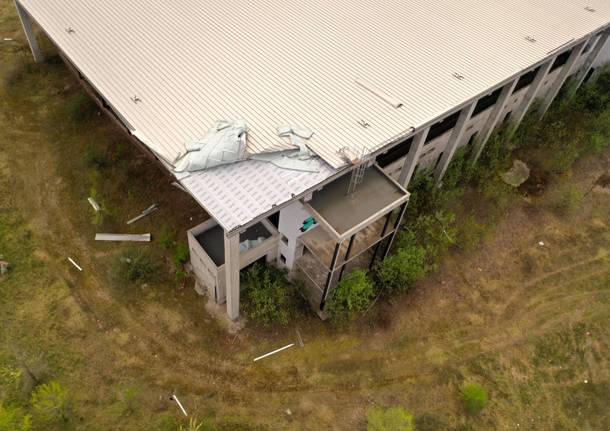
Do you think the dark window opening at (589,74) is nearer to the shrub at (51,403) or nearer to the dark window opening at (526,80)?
the dark window opening at (526,80)

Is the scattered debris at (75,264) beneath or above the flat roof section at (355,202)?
beneath

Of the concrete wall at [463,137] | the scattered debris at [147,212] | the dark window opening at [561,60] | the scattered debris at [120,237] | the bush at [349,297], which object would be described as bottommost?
the scattered debris at [120,237]

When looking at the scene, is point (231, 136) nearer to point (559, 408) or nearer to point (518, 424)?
point (518, 424)

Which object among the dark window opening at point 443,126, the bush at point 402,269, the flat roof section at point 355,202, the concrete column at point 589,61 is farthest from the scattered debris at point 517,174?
the flat roof section at point 355,202

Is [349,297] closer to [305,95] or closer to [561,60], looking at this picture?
[305,95]

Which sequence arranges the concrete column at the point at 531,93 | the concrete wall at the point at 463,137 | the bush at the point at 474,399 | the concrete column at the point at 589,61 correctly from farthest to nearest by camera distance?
the concrete column at the point at 589,61 → the concrete column at the point at 531,93 → the concrete wall at the point at 463,137 → the bush at the point at 474,399

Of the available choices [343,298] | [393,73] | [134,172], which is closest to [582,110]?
[393,73]

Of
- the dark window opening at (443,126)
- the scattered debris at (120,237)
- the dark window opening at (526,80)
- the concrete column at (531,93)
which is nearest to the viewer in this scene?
the dark window opening at (443,126)
